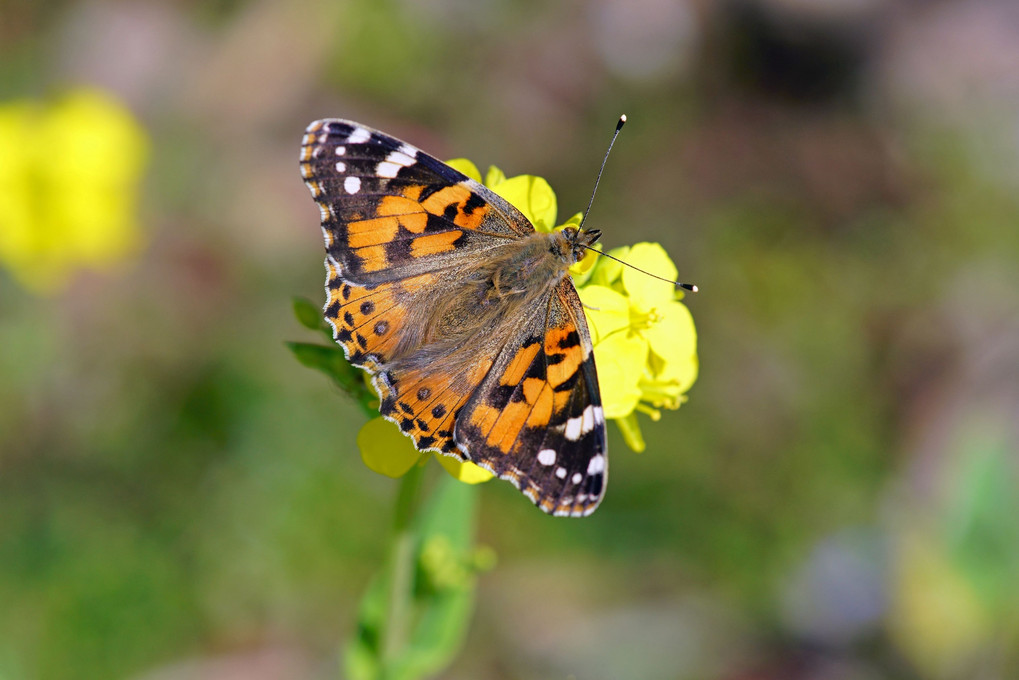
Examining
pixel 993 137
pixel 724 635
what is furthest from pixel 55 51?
pixel 993 137

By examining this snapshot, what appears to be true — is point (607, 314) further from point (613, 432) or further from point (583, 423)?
point (613, 432)

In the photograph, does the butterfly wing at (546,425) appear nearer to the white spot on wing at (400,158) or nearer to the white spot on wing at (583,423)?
the white spot on wing at (583,423)

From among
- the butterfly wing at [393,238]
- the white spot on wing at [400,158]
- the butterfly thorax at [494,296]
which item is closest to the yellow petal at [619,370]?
the butterfly thorax at [494,296]

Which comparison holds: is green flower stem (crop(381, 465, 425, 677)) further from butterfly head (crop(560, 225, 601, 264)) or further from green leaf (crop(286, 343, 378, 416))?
butterfly head (crop(560, 225, 601, 264))

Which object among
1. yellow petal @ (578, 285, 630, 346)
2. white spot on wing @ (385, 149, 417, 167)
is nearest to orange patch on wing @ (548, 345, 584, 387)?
yellow petal @ (578, 285, 630, 346)

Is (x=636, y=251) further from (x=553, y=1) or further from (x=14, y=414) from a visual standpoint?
(x=553, y=1)
